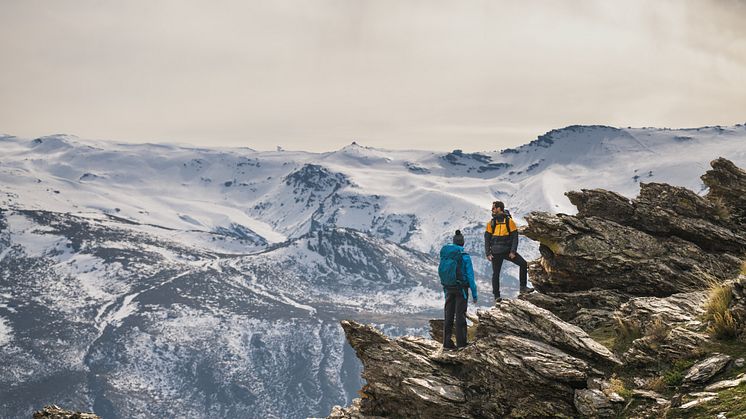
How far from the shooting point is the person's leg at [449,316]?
23.1 m

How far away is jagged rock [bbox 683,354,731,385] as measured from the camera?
17.8m

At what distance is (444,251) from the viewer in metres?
23.7

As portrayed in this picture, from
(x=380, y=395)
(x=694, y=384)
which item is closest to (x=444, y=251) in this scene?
(x=380, y=395)

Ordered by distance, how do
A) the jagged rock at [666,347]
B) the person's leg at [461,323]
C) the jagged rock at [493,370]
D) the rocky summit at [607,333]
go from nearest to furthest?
the rocky summit at [607,333], the jagged rock at [666,347], the jagged rock at [493,370], the person's leg at [461,323]

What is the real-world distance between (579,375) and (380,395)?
6.76m

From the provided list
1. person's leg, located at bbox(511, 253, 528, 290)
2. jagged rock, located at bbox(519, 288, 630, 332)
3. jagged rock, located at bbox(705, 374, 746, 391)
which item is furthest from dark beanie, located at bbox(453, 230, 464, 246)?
jagged rock, located at bbox(705, 374, 746, 391)

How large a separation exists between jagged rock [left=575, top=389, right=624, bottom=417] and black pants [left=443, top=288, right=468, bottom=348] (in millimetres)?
5177

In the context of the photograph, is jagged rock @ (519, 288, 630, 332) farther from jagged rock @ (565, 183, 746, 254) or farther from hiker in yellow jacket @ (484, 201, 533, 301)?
jagged rock @ (565, 183, 746, 254)

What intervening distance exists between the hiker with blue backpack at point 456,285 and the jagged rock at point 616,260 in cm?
630

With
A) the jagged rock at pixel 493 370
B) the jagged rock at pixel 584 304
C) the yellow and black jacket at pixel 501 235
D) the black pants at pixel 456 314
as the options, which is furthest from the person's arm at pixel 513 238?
the jagged rock at pixel 493 370

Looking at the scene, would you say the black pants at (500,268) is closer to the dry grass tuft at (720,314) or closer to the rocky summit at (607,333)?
the rocky summit at (607,333)

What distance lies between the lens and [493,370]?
66.4ft

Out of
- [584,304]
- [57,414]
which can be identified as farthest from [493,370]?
[57,414]

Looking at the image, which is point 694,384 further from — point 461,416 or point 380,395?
point 380,395
